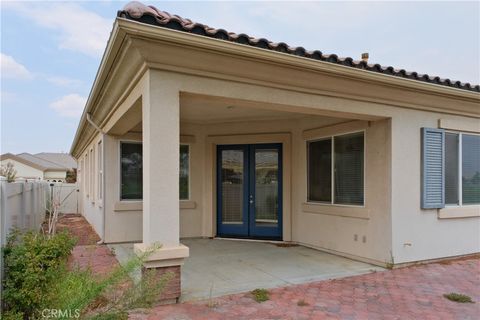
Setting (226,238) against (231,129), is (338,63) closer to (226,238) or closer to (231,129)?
(231,129)

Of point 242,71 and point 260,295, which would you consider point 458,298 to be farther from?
point 242,71

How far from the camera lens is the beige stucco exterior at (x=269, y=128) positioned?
463cm

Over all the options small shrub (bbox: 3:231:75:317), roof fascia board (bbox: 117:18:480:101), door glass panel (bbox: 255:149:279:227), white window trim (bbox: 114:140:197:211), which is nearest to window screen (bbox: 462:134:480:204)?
roof fascia board (bbox: 117:18:480:101)

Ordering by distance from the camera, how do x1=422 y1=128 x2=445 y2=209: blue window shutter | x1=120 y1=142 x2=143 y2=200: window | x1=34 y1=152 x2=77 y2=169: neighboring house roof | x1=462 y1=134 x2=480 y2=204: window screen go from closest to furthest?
x1=422 y1=128 x2=445 y2=209: blue window shutter
x1=462 y1=134 x2=480 y2=204: window screen
x1=120 y1=142 x2=143 y2=200: window
x1=34 y1=152 x2=77 y2=169: neighboring house roof

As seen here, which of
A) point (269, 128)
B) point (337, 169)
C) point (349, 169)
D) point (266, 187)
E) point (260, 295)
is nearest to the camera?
point (260, 295)

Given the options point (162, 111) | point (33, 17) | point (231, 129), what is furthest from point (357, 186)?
point (33, 17)

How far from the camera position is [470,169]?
8.03 metres

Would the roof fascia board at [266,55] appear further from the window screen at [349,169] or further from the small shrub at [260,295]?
the small shrub at [260,295]

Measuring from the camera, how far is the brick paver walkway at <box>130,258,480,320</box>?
4340mm

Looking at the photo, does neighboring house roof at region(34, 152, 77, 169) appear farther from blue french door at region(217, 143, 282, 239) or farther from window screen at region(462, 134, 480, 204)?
window screen at region(462, 134, 480, 204)

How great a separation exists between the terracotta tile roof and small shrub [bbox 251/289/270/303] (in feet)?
11.4

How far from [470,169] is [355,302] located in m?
5.17

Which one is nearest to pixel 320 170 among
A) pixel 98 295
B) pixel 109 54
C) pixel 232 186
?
pixel 232 186

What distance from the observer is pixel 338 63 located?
5598 mm
